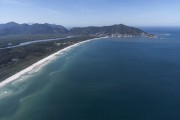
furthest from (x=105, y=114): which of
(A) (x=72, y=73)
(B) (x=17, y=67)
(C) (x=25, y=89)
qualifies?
(B) (x=17, y=67)

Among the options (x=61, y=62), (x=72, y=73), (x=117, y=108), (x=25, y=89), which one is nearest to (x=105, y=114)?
(x=117, y=108)

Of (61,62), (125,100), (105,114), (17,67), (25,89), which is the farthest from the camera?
(61,62)

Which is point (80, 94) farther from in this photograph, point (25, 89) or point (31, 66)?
point (31, 66)

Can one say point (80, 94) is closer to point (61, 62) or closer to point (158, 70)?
point (158, 70)

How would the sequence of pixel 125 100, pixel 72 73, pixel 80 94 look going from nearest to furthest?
pixel 125 100
pixel 80 94
pixel 72 73

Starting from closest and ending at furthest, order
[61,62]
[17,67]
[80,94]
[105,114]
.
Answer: [105,114]
[80,94]
[17,67]
[61,62]

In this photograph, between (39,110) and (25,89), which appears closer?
(39,110)

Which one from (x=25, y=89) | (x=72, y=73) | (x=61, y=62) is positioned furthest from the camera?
(x=61, y=62)

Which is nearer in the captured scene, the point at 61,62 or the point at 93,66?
the point at 93,66

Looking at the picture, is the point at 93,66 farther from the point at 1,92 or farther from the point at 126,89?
the point at 1,92
